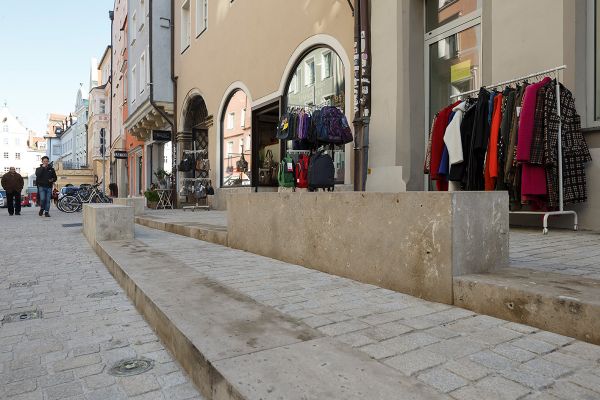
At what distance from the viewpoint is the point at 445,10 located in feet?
21.8

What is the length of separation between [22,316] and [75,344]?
84 cm

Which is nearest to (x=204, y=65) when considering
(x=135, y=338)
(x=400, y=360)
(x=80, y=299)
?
(x=80, y=299)

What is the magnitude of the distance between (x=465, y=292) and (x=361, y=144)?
502 centimetres

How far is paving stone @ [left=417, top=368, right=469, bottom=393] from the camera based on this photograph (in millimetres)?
1490

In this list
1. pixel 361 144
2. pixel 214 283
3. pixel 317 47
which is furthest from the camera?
pixel 317 47

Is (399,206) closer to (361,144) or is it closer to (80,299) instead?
(80,299)

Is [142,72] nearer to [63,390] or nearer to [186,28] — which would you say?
[186,28]

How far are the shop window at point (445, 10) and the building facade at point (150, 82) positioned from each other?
1154 cm

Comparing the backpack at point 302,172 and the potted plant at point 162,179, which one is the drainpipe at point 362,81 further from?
the potted plant at point 162,179

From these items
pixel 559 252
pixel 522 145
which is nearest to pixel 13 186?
pixel 522 145

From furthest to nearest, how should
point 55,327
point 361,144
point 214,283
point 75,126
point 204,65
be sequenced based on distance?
1. point 75,126
2. point 204,65
3. point 361,144
4. point 214,283
5. point 55,327

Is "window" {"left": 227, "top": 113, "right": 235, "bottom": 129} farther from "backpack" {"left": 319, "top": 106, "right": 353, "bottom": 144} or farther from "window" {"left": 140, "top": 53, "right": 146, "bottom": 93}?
"backpack" {"left": 319, "top": 106, "right": 353, "bottom": 144}

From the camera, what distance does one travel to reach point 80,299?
3.35 meters

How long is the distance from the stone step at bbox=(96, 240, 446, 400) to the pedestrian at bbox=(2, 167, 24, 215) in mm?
13792
